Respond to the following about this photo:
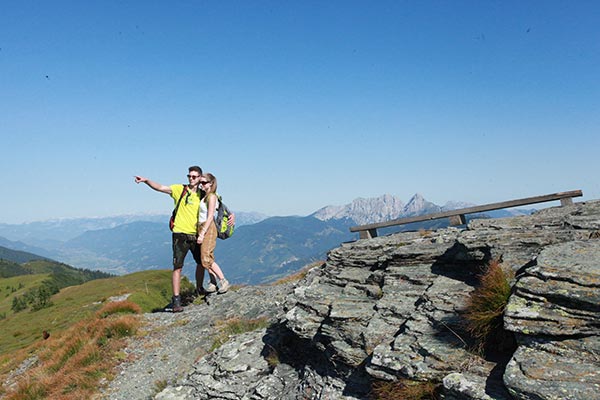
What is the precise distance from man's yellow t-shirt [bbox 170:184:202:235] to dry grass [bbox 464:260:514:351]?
9572 mm

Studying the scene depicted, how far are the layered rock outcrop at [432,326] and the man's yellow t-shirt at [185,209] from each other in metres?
4.41

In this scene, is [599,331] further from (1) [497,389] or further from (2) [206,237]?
(2) [206,237]

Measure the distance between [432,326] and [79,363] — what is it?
11852 millimetres

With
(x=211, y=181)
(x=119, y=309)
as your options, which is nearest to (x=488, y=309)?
(x=211, y=181)

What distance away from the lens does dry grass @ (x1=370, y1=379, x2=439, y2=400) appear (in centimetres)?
539

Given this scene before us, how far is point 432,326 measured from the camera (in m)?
6.35

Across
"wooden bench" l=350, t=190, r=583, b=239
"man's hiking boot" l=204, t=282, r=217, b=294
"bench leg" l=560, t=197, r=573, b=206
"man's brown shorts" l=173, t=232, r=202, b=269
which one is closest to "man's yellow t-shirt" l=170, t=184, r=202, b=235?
"man's brown shorts" l=173, t=232, r=202, b=269

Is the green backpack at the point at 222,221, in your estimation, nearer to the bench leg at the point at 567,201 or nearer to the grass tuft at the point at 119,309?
the grass tuft at the point at 119,309

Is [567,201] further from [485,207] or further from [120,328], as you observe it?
[120,328]

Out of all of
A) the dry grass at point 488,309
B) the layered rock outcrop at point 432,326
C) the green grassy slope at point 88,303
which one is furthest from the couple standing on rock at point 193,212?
the dry grass at point 488,309

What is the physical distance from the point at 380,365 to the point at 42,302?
7377 centimetres

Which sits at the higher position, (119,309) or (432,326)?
(432,326)

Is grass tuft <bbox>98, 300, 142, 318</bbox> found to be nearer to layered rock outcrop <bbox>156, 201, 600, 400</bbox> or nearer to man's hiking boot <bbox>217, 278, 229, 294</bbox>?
man's hiking boot <bbox>217, 278, 229, 294</bbox>

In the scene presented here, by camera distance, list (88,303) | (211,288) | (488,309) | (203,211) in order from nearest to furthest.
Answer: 1. (488,309)
2. (203,211)
3. (211,288)
4. (88,303)
